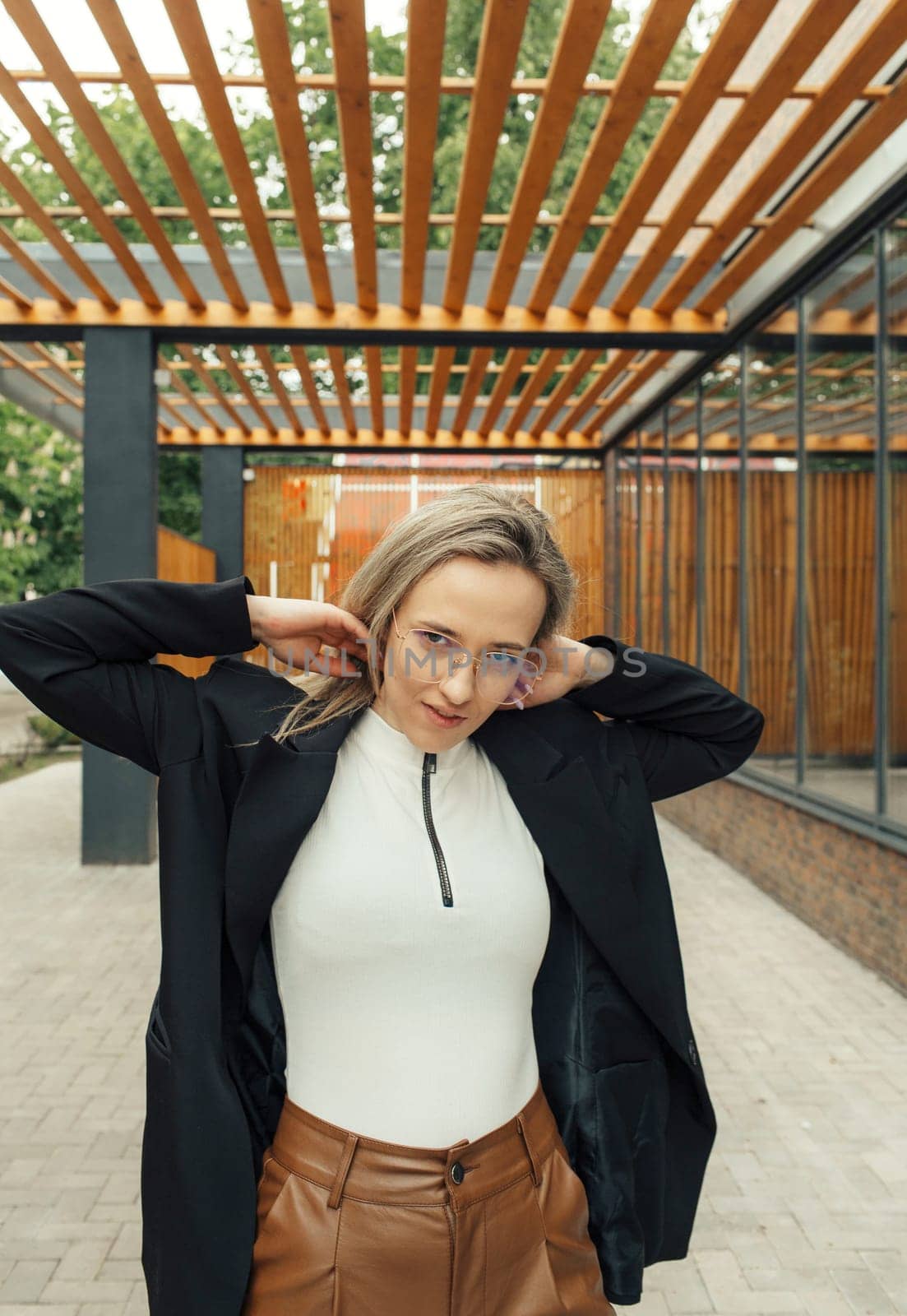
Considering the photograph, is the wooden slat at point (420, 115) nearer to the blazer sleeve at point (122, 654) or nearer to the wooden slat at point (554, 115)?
the wooden slat at point (554, 115)

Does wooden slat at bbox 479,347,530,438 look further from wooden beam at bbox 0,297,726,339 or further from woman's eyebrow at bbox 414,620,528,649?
woman's eyebrow at bbox 414,620,528,649

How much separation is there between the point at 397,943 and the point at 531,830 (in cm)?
28

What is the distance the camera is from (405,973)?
1461 millimetres

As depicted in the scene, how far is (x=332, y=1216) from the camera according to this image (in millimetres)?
1400

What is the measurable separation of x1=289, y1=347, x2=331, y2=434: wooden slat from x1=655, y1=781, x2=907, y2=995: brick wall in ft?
15.1

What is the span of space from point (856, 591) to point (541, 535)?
5.29m

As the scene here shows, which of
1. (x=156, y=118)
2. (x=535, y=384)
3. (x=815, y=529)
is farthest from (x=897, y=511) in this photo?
(x=535, y=384)

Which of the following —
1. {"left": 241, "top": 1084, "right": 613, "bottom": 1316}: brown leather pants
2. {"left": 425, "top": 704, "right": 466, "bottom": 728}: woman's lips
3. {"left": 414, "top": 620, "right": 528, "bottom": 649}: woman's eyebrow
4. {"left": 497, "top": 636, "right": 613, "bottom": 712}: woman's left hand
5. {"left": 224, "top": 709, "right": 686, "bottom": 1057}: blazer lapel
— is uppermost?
{"left": 414, "top": 620, "right": 528, "bottom": 649}: woman's eyebrow

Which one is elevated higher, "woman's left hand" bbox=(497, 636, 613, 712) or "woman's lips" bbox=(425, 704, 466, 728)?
"woman's left hand" bbox=(497, 636, 613, 712)

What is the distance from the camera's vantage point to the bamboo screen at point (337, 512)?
544 inches

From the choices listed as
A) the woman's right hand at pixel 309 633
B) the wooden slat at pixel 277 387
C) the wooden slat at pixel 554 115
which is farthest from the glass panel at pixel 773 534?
the woman's right hand at pixel 309 633

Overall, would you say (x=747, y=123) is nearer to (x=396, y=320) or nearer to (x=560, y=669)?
(x=396, y=320)

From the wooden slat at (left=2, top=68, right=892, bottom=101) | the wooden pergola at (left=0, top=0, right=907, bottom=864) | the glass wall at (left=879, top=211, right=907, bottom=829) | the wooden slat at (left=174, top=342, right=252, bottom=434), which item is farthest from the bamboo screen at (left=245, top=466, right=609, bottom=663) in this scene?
the wooden slat at (left=2, top=68, right=892, bottom=101)

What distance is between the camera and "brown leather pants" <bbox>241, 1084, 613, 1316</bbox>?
4.51 ft
